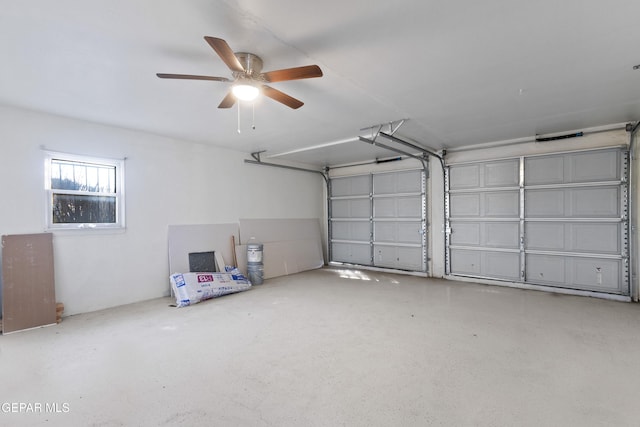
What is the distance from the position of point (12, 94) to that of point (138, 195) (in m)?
1.72

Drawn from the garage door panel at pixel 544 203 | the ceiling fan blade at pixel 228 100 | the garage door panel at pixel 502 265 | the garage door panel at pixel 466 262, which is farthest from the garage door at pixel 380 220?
the ceiling fan blade at pixel 228 100

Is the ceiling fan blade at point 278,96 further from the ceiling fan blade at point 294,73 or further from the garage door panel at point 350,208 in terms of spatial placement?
the garage door panel at point 350,208

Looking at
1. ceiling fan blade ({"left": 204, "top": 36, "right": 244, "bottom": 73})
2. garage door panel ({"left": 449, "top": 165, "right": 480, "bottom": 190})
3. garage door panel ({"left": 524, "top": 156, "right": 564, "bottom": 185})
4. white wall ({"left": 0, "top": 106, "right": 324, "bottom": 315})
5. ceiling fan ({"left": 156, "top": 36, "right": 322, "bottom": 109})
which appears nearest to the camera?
ceiling fan blade ({"left": 204, "top": 36, "right": 244, "bottom": 73})

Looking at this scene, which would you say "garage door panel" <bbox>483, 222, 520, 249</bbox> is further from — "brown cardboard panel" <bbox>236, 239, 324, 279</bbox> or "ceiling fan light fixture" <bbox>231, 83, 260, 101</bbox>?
"ceiling fan light fixture" <bbox>231, 83, 260, 101</bbox>

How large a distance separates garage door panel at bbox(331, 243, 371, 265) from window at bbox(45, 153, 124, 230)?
4626 mm

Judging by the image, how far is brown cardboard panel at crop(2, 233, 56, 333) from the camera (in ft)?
10.6

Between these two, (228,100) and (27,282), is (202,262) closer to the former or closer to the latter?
(27,282)

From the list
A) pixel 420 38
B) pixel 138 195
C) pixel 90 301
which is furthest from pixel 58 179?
pixel 420 38

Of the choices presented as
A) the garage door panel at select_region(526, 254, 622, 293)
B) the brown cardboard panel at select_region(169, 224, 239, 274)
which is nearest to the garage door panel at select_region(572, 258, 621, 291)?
the garage door panel at select_region(526, 254, 622, 293)

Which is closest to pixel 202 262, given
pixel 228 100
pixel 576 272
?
pixel 228 100

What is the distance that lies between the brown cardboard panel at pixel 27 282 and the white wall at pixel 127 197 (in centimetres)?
13

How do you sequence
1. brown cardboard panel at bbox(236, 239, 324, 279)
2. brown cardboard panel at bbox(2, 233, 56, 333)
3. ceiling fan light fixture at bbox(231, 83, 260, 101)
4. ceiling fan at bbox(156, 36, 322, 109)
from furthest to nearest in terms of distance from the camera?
1. brown cardboard panel at bbox(236, 239, 324, 279)
2. brown cardboard panel at bbox(2, 233, 56, 333)
3. ceiling fan light fixture at bbox(231, 83, 260, 101)
4. ceiling fan at bbox(156, 36, 322, 109)

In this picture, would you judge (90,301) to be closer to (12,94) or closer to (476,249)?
(12,94)

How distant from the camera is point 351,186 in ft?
23.5
